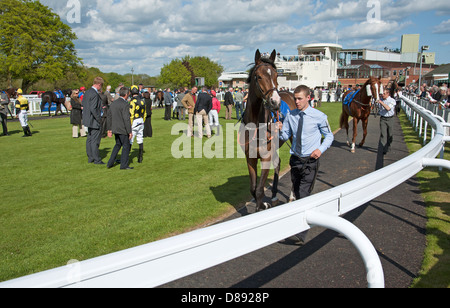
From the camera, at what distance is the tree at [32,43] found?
41250 millimetres

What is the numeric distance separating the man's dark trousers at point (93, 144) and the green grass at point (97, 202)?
288mm

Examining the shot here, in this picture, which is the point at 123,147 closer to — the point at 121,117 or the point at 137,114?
the point at 121,117

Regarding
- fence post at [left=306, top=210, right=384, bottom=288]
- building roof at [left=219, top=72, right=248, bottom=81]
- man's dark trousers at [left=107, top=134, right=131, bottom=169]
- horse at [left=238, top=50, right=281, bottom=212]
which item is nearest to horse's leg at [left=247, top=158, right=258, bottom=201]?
horse at [left=238, top=50, right=281, bottom=212]

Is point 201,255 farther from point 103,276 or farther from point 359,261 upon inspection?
point 359,261

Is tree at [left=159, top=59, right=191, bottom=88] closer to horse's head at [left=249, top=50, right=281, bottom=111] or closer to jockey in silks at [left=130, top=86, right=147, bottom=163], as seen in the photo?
jockey in silks at [left=130, top=86, right=147, bottom=163]

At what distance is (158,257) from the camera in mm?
1441

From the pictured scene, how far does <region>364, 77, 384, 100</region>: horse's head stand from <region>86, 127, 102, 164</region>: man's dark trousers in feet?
27.8

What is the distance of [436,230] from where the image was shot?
474 centimetres

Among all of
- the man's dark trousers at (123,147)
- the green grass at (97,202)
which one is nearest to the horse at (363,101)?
the green grass at (97,202)

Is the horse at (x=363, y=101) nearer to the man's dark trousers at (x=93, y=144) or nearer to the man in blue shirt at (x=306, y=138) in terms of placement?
the man in blue shirt at (x=306, y=138)

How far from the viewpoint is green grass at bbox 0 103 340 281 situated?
4.62 m

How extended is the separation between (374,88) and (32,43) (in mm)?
44877
